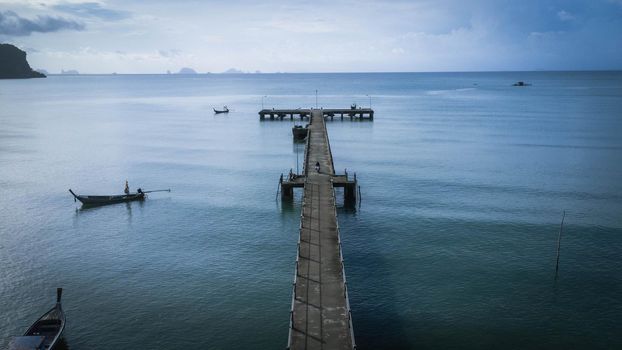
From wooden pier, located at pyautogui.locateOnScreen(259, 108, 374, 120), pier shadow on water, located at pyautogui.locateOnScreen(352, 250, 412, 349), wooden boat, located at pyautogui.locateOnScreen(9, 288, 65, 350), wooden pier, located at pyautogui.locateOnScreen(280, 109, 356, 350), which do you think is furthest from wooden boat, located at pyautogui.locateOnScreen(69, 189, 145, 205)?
wooden pier, located at pyautogui.locateOnScreen(259, 108, 374, 120)

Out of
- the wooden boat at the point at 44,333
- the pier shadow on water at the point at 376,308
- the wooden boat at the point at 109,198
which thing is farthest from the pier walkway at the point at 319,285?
the wooden boat at the point at 109,198

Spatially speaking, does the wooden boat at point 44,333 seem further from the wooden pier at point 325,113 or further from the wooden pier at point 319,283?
the wooden pier at point 325,113

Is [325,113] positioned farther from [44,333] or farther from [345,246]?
[44,333]

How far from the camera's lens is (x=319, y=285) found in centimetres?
2839

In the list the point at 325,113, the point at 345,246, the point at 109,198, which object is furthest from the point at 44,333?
the point at 325,113

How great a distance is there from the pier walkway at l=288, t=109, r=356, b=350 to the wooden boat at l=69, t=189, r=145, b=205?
1979 cm

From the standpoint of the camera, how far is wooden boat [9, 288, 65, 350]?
25531 mm

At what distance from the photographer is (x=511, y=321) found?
28984 mm

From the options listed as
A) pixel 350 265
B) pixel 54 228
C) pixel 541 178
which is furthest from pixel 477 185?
pixel 54 228

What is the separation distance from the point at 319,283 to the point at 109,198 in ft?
107

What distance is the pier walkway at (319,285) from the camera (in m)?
23.6

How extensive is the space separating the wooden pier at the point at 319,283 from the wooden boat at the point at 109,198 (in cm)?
1904

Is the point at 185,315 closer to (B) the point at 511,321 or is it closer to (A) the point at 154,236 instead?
(A) the point at 154,236

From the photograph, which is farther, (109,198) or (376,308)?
(109,198)
